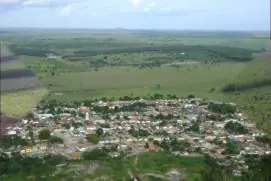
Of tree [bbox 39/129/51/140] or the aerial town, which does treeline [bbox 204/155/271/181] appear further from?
tree [bbox 39/129/51/140]

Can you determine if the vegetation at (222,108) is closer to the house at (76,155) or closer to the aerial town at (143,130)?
the aerial town at (143,130)

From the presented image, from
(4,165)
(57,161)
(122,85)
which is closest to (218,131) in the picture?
(57,161)

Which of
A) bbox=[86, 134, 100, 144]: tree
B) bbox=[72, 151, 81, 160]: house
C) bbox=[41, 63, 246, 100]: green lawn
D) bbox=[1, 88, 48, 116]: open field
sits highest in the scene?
bbox=[1, 88, 48, 116]: open field

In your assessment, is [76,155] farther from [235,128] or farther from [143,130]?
[235,128]

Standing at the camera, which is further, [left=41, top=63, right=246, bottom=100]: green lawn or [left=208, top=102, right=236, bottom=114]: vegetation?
[left=41, top=63, right=246, bottom=100]: green lawn

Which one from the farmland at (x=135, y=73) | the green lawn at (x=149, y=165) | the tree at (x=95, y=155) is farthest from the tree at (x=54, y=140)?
the farmland at (x=135, y=73)

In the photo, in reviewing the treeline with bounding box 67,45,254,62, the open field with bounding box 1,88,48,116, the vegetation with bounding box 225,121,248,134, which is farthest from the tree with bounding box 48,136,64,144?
the treeline with bounding box 67,45,254,62

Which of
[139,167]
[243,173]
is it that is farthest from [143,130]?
[243,173]
